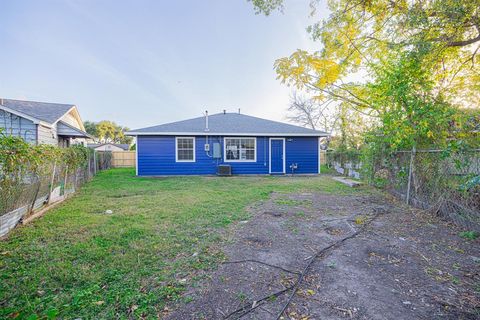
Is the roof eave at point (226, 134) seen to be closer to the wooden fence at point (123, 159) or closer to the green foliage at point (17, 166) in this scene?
the green foliage at point (17, 166)

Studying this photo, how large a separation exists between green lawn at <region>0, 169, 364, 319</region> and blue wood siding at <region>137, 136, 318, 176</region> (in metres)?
6.62

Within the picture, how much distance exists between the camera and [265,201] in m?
5.60

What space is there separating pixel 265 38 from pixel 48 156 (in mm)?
12051

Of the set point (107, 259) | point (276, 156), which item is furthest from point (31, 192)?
point (276, 156)

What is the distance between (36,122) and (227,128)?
28.0 feet

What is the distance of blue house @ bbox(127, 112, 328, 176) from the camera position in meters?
11.2

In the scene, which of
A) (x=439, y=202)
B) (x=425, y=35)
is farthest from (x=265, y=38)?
(x=439, y=202)

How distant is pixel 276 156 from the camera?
1213 centimetres

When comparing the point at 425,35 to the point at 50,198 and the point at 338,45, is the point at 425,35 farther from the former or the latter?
the point at 50,198

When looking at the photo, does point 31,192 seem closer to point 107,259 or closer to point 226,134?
point 107,259

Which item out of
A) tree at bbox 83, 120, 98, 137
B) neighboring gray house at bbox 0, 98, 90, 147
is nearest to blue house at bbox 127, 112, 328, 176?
neighboring gray house at bbox 0, 98, 90, 147

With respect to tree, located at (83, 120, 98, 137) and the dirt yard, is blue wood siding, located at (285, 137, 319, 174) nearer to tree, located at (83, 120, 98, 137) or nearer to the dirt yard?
the dirt yard

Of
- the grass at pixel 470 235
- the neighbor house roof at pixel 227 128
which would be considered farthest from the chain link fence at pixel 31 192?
the grass at pixel 470 235

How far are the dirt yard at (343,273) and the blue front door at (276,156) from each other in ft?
26.8
